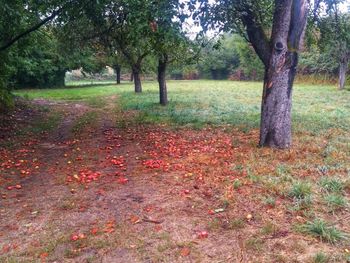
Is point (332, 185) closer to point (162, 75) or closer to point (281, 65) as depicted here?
point (281, 65)

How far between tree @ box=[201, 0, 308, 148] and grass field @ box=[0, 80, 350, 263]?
54 cm

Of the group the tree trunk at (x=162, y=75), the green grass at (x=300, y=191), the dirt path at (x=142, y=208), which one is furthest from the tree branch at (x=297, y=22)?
the tree trunk at (x=162, y=75)

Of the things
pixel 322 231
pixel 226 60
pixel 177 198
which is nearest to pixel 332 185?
pixel 322 231

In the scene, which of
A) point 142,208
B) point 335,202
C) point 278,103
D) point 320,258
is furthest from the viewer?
point 278,103

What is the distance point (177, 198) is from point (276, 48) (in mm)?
3912

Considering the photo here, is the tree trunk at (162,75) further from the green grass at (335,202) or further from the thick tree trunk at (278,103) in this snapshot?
the green grass at (335,202)

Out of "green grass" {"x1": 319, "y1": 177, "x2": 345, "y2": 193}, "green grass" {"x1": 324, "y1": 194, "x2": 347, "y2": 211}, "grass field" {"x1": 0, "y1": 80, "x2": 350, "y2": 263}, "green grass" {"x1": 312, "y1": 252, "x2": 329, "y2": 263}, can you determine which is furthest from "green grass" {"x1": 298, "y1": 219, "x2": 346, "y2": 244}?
"green grass" {"x1": 319, "y1": 177, "x2": 345, "y2": 193}

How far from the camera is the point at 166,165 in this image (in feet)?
24.0

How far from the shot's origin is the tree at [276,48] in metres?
7.61

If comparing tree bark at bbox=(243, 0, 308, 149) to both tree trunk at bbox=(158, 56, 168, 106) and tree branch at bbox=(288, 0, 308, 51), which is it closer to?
tree branch at bbox=(288, 0, 308, 51)

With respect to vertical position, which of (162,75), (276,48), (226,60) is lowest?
(162,75)

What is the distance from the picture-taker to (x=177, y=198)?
221 inches

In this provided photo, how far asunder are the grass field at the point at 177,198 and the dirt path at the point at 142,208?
0.06 ft

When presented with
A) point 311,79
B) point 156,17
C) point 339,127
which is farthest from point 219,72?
point 156,17
